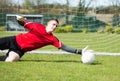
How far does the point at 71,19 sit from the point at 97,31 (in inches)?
117

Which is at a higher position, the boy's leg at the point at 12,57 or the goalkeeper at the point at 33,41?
the goalkeeper at the point at 33,41

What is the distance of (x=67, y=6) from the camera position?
44562 millimetres

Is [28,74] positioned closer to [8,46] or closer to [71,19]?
[8,46]

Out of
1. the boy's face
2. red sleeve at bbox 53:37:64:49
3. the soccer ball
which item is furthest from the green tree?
the soccer ball

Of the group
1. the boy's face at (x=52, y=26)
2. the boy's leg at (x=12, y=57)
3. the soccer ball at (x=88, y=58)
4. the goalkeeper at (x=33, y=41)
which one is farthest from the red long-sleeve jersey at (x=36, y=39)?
the soccer ball at (x=88, y=58)

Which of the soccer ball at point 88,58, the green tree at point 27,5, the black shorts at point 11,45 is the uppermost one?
the black shorts at point 11,45

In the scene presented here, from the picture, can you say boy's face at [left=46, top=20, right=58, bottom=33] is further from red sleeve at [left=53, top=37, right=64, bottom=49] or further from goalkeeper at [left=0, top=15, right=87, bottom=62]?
red sleeve at [left=53, top=37, right=64, bottom=49]

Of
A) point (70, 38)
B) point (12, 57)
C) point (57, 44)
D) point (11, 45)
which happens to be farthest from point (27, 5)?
point (12, 57)

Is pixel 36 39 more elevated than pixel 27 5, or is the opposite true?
pixel 36 39

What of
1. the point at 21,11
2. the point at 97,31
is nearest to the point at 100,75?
the point at 97,31

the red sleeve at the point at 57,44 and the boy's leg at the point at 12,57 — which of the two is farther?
the red sleeve at the point at 57,44

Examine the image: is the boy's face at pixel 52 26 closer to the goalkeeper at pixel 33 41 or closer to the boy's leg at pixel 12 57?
the goalkeeper at pixel 33 41

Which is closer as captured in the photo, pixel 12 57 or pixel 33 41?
pixel 12 57

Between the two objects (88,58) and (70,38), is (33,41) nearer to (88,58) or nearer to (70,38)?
(88,58)
